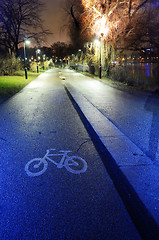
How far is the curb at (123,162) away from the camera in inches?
84.5

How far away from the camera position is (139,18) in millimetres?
22578

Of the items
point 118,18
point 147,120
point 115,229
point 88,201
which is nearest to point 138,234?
point 115,229

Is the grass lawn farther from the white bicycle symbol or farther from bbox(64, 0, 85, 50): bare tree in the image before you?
bbox(64, 0, 85, 50): bare tree

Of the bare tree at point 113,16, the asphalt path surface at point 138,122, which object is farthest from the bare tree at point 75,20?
the asphalt path surface at point 138,122

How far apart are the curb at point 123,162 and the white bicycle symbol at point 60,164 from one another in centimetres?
47

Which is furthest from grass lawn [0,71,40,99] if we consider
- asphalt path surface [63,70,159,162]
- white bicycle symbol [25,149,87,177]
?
white bicycle symbol [25,149,87,177]

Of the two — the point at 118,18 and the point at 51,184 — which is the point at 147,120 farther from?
the point at 118,18

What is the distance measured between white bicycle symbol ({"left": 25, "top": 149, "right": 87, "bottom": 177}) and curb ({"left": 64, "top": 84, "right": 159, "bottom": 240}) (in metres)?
0.47

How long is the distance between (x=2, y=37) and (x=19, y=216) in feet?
119

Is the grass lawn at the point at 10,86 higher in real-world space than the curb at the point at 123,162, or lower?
higher

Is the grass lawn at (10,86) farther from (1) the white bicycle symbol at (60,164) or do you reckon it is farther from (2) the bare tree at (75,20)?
(2) the bare tree at (75,20)

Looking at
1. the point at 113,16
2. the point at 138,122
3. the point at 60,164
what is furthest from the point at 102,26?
the point at 60,164

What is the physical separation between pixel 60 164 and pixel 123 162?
3.64 ft

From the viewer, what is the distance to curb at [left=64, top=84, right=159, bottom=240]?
2.15 metres
